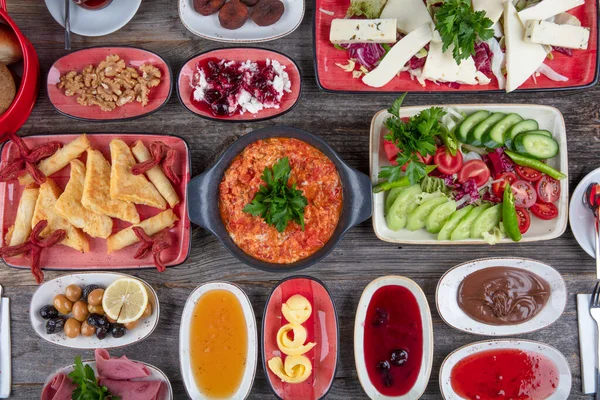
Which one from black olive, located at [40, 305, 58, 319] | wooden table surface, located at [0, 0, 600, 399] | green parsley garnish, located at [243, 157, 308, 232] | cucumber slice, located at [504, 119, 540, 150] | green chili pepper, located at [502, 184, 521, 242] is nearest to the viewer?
green parsley garnish, located at [243, 157, 308, 232]

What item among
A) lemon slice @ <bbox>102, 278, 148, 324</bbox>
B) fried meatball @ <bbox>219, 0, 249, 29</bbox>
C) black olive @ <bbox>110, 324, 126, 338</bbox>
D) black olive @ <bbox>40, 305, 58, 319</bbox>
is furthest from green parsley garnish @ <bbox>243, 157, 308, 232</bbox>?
black olive @ <bbox>40, 305, 58, 319</bbox>

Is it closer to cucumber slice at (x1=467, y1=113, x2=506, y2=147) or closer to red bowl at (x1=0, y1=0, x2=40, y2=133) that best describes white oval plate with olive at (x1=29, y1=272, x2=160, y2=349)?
red bowl at (x1=0, y1=0, x2=40, y2=133)

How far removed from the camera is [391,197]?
301 centimetres

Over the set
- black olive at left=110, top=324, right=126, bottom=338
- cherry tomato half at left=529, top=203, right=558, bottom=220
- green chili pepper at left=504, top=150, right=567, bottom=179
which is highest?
green chili pepper at left=504, top=150, right=567, bottom=179

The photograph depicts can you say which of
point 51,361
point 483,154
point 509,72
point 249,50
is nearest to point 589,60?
point 509,72

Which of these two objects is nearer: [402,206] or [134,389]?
[402,206]

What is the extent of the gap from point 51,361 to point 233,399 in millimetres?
1309

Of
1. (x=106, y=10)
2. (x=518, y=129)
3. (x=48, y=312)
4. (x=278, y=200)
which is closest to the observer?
(x=278, y=200)

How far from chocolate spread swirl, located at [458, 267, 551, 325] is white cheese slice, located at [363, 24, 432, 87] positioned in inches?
56.2

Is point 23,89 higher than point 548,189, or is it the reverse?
point 548,189

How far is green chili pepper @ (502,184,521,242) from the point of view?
2.86 meters

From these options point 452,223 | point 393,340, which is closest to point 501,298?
point 452,223

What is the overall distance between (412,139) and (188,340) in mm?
1933

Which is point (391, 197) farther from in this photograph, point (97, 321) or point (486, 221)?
point (97, 321)
